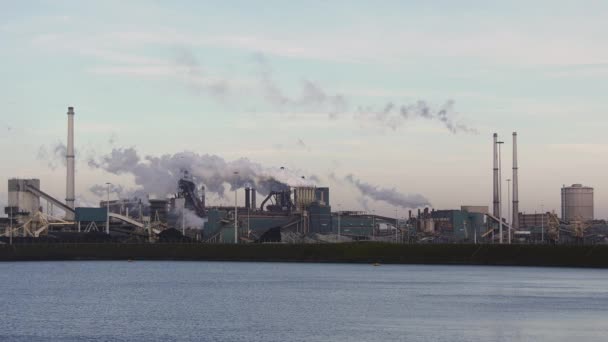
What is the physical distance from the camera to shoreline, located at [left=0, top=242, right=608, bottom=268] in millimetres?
155625

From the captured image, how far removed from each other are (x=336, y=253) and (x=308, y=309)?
337 feet

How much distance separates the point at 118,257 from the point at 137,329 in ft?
438

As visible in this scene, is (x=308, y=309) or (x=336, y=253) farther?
(x=336, y=253)

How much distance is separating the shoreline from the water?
98.8 feet

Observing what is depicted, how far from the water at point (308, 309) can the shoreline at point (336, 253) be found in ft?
98.8

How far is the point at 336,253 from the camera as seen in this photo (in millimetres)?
181375

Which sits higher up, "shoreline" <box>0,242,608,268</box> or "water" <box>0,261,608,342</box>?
"shoreline" <box>0,242,608,268</box>

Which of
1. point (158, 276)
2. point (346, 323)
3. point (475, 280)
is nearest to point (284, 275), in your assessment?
point (158, 276)

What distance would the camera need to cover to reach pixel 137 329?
63938mm

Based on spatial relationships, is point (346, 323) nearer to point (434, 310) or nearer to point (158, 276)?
point (434, 310)

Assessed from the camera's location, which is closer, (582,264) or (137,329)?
(137,329)

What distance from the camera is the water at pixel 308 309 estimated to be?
6109 cm

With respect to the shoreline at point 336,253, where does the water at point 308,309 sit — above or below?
below

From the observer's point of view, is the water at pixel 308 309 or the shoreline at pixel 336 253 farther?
the shoreline at pixel 336 253
